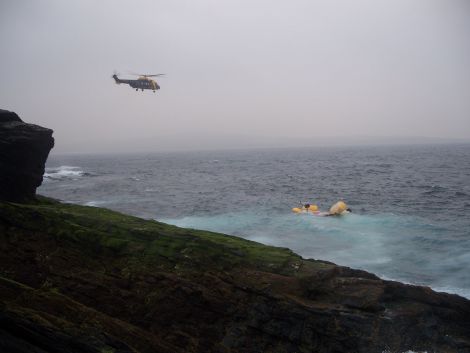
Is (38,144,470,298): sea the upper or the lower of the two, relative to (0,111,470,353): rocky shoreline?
lower

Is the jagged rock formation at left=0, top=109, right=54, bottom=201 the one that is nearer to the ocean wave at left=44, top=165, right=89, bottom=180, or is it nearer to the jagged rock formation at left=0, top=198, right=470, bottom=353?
the jagged rock formation at left=0, top=198, right=470, bottom=353

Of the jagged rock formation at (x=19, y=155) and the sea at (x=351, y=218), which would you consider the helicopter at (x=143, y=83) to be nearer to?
the sea at (x=351, y=218)

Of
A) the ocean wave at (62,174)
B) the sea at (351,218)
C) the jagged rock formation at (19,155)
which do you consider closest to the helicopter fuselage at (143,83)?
the sea at (351,218)

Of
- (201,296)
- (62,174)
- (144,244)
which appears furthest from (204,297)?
(62,174)

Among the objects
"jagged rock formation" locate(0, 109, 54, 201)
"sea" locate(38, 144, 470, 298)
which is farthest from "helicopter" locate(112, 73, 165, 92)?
"jagged rock formation" locate(0, 109, 54, 201)

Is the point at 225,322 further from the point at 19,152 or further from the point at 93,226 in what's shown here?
the point at 19,152

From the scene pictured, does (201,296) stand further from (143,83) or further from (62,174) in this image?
(62,174)

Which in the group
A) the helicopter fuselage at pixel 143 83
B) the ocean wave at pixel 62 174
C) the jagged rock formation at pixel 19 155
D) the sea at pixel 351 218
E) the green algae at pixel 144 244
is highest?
the helicopter fuselage at pixel 143 83
